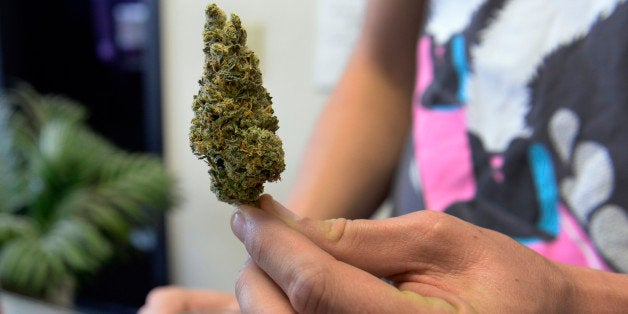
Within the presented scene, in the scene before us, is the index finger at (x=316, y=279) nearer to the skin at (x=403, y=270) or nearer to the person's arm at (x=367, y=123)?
the skin at (x=403, y=270)

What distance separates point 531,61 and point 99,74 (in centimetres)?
177

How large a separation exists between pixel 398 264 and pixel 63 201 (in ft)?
5.09

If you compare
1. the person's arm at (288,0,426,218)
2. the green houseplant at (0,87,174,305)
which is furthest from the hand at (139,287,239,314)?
the green houseplant at (0,87,174,305)

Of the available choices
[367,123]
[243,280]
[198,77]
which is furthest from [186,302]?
[198,77]

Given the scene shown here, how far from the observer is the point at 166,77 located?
1403mm

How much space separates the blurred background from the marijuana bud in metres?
0.39

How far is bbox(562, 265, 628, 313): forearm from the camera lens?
39cm

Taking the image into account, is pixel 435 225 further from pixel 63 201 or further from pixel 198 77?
pixel 63 201

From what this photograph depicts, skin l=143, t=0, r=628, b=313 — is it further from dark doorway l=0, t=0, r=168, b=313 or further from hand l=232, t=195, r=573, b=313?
dark doorway l=0, t=0, r=168, b=313

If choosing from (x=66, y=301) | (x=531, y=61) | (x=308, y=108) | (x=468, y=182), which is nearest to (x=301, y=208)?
(x=468, y=182)

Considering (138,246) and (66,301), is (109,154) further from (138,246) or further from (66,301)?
(66,301)

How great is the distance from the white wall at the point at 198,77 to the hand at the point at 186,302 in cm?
36

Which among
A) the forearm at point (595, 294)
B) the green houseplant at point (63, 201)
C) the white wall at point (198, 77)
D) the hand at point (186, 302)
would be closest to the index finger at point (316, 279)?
the forearm at point (595, 294)

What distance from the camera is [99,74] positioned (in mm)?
1954
